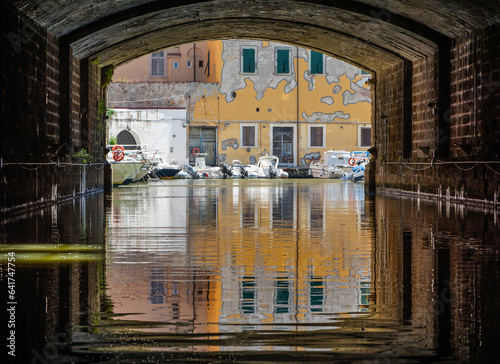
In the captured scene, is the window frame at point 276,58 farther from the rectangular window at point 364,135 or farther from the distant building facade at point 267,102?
the rectangular window at point 364,135

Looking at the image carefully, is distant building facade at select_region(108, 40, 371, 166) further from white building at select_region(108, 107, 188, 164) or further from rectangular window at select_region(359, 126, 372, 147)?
white building at select_region(108, 107, 188, 164)

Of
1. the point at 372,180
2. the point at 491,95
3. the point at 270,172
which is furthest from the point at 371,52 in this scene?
the point at 270,172

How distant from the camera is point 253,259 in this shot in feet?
26.4

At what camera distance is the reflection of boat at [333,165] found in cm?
4662

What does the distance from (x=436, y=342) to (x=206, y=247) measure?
16.3ft

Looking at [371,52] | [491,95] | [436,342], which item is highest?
[371,52]

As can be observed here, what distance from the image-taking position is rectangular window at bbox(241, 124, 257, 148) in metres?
49.7

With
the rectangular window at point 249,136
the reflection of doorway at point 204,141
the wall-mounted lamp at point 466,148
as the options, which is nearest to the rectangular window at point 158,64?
the reflection of doorway at point 204,141

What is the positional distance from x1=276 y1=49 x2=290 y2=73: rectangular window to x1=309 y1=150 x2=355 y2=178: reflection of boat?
18.2 feet

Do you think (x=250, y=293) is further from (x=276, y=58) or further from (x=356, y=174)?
(x=276, y=58)

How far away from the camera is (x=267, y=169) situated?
1876 inches

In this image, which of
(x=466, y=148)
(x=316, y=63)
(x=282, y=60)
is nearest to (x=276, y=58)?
(x=282, y=60)

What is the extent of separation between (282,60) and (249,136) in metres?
4.73

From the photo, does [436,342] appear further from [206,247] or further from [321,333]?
[206,247]
